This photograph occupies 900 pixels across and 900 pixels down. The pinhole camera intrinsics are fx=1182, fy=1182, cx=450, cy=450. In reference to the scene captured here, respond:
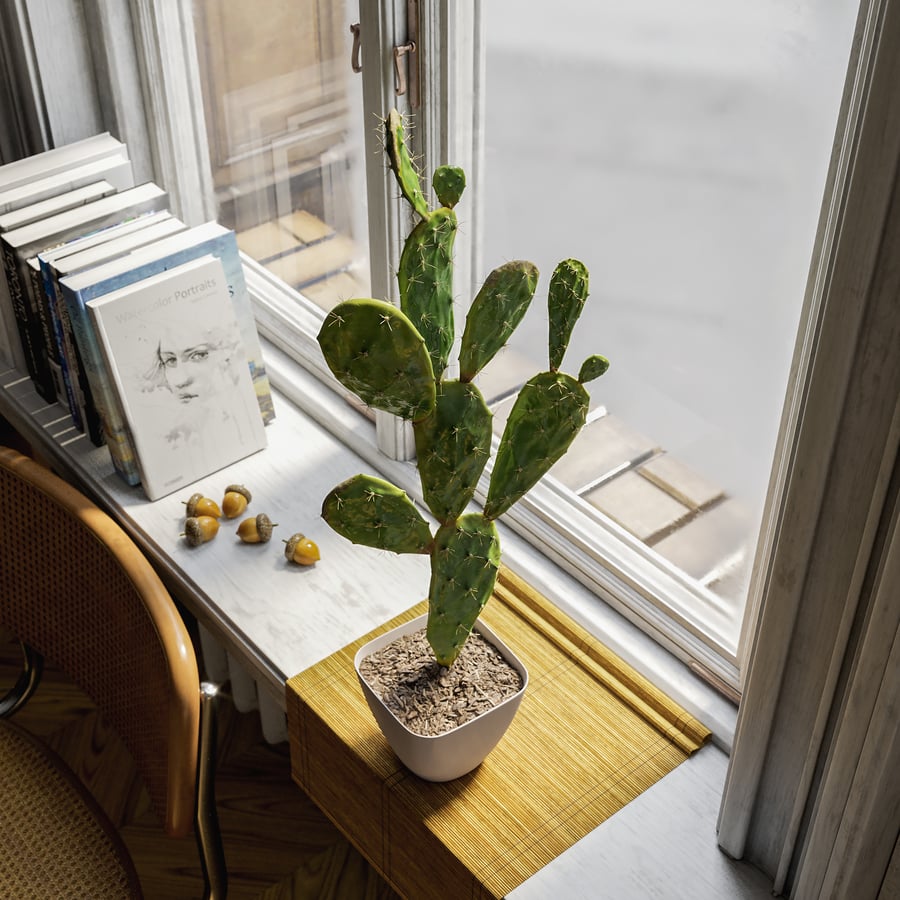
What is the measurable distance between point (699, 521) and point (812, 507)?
41cm

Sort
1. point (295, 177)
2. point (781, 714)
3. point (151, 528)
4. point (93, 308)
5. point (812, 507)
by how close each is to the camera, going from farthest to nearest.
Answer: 1. point (295, 177)
2. point (151, 528)
3. point (93, 308)
4. point (781, 714)
5. point (812, 507)

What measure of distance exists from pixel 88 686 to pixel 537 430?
0.74 meters

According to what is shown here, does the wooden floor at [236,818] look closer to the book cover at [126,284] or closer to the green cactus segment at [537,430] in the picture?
the book cover at [126,284]

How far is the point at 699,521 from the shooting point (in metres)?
1.33

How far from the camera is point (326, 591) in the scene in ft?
4.86

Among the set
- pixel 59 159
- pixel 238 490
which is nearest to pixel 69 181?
pixel 59 159

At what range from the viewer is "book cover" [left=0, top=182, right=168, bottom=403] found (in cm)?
166

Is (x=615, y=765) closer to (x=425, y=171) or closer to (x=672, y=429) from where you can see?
(x=672, y=429)

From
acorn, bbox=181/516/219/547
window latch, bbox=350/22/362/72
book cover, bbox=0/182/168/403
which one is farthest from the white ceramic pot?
book cover, bbox=0/182/168/403

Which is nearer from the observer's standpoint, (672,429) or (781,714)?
(781,714)

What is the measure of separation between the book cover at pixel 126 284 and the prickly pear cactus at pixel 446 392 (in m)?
0.61

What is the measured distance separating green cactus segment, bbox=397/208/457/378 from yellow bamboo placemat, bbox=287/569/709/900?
1.54ft

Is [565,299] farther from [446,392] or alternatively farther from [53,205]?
[53,205]

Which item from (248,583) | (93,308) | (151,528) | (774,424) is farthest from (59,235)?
(774,424)
